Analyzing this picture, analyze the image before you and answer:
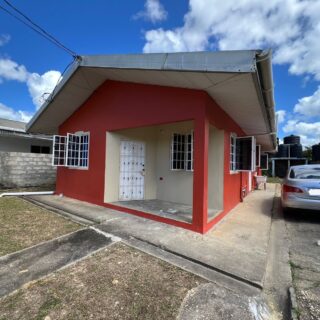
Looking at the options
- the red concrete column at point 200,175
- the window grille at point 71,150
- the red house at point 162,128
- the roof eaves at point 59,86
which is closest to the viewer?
the red house at point 162,128

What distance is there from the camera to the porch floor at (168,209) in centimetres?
548

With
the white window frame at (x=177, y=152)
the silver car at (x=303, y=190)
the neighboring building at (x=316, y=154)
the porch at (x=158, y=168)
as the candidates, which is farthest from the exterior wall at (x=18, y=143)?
the neighboring building at (x=316, y=154)

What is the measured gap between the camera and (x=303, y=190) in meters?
5.86

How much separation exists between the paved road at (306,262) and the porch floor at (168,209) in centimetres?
184

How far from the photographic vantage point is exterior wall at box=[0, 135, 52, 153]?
43.3 feet

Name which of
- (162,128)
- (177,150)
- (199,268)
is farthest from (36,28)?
(199,268)

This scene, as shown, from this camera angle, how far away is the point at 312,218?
6430mm

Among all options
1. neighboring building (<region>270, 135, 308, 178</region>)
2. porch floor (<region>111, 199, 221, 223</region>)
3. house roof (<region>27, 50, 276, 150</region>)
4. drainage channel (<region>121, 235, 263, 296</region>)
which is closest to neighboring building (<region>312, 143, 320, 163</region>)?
neighboring building (<region>270, 135, 308, 178</region>)

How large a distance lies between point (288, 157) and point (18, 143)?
2771cm

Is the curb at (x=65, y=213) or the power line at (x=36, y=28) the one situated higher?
the power line at (x=36, y=28)

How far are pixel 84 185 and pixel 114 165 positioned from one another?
5.11 feet

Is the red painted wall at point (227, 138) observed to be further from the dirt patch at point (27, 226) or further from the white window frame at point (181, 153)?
the dirt patch at point (27, 226)

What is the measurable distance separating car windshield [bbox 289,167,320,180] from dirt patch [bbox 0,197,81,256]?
6.05m

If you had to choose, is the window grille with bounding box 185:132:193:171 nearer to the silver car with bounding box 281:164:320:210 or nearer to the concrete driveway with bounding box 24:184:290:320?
the concrete driveway with bounding box 24:184:290:320
